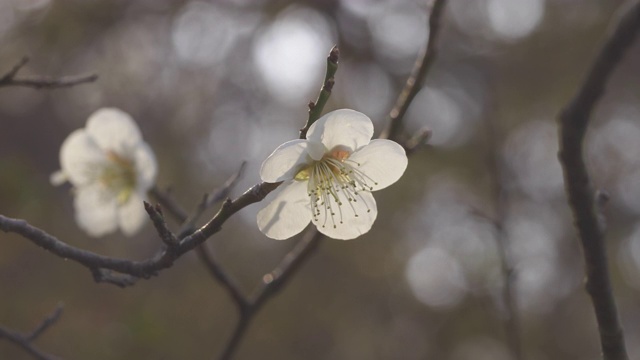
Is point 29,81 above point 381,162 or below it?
below

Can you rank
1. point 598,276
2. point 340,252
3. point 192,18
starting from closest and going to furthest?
point 598,276 < point 340,252 < point 192,18

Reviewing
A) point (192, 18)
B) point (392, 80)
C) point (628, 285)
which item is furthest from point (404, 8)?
point (628, 285)

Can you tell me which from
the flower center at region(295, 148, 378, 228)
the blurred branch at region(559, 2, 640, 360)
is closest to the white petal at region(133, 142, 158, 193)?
the flower center at region(295, 148, 378, 228)

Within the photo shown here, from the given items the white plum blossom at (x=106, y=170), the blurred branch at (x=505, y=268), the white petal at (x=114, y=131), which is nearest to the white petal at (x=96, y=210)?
the white plum blossom at (x=106, y=170)

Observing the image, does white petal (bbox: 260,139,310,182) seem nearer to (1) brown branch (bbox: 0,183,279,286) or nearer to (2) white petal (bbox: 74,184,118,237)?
(1) brown branch (bbox: 0,183,279,286)

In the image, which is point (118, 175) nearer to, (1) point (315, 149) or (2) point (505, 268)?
(1) point (315, 149)

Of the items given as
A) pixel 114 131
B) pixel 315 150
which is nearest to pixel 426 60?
pixel 315 150

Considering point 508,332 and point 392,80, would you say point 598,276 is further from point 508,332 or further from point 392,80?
point 392,80

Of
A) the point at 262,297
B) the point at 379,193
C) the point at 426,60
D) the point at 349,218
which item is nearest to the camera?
the point at 349,218
